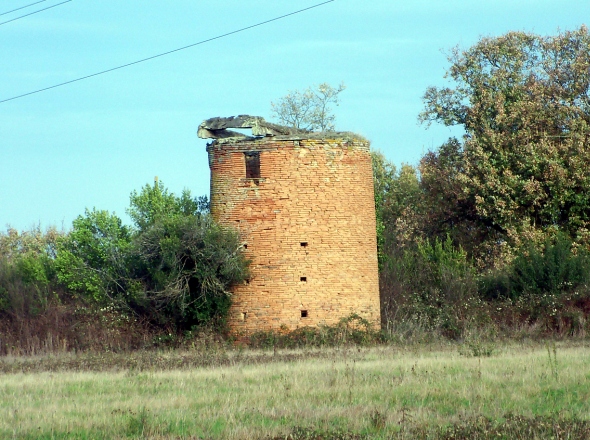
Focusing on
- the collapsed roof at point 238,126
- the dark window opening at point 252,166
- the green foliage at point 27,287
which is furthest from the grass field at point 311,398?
the green foliage at point 27,287

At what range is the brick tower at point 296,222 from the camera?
20891mm

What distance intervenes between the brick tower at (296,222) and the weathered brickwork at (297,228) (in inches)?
0.9

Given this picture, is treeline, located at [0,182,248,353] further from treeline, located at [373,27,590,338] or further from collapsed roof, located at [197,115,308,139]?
treeline, located at [373,27,590,338]

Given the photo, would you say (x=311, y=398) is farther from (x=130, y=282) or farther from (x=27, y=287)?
(x=27, y=287)

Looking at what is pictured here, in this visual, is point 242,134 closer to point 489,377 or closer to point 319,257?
point 319,257

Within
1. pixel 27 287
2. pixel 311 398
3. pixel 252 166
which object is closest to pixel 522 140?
pixel 252 166

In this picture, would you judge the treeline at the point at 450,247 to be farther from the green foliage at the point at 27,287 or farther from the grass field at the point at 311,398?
the grass field at the point at 311,398

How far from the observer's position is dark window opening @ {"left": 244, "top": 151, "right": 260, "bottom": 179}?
70.9 ft

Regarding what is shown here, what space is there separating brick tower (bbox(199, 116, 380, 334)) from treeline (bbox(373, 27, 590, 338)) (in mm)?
3285

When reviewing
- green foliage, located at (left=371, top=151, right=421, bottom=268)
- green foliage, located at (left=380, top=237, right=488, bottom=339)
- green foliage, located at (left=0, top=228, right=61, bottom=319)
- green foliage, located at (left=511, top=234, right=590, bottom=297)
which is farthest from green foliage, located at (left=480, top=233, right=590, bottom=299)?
green foliage, located at (left=0, top=228, right=61, bottom=319)

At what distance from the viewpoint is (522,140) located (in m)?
31.3

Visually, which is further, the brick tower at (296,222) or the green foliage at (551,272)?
the green foliage at (551,272)

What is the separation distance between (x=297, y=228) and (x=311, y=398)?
9613 millimetres

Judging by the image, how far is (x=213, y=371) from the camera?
15312 mm
